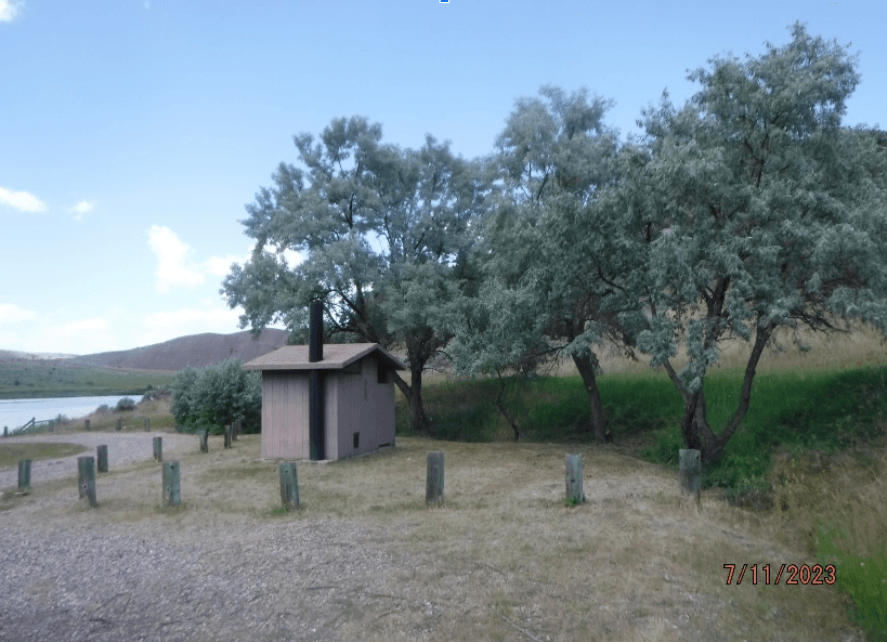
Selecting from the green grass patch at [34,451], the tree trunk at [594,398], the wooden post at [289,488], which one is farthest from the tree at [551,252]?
the green grass patch at [34,451]

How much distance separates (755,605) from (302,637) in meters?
4.03

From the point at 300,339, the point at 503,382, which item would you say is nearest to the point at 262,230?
the point at 300,339

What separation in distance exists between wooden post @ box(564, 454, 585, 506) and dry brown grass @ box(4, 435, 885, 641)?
275 mm

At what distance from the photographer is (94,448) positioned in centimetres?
2448

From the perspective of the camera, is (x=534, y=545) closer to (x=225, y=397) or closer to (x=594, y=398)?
(x=594, y=398)

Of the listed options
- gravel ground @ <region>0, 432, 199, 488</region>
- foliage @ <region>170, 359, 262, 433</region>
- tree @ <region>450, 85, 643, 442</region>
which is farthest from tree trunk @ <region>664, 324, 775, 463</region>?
foliage @ <region>170, 359, 262, 433</region>

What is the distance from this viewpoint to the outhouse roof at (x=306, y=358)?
52.9 feet

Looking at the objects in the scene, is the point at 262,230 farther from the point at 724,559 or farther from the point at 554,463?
the point at 724,559

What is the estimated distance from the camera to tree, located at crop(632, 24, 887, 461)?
11508 mm

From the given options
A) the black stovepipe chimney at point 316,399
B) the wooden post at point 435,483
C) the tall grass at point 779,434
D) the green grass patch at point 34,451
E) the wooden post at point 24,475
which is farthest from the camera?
the green grass patch at point 34,451

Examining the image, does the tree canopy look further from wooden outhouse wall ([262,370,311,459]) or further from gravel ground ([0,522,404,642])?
gravel ground ([0,522,404,642])

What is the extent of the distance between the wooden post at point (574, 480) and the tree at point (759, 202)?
10.8ft

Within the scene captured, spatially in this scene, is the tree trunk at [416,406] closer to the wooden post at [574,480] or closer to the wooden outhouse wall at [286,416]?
the wooden outhouse wall at [286,416]

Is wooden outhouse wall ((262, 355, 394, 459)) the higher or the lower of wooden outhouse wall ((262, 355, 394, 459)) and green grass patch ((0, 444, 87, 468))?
the higher
